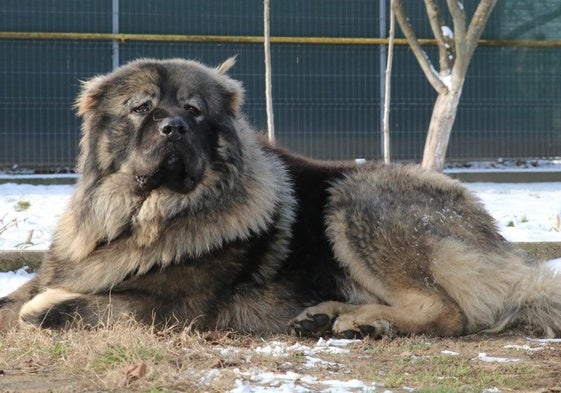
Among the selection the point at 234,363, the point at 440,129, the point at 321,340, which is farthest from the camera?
the point at 440,129

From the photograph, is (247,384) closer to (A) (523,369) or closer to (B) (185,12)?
(A) (523,369)

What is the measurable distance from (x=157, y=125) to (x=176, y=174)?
0.29 m

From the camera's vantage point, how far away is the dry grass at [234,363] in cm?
335

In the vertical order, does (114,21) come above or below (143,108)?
above

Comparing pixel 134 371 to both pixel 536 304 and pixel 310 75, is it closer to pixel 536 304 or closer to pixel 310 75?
pixel 536 304

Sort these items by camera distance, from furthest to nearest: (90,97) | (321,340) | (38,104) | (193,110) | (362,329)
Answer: (38,104), (90,97), (193,110), (362,329), (321,340)

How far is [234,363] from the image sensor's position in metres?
3.72

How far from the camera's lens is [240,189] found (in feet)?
16.4

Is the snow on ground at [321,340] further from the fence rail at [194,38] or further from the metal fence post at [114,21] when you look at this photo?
the fence rail at [194,38]

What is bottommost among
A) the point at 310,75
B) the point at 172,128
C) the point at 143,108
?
the point at 172,128

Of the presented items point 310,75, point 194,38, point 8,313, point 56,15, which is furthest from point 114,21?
point 8,313

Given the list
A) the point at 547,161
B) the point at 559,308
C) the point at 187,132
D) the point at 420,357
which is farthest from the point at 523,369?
the point at 547,161

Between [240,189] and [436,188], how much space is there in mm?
1247


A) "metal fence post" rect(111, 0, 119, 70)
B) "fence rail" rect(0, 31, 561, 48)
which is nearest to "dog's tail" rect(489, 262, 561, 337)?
"fence rail" rect(0, 31, 561, 48)
